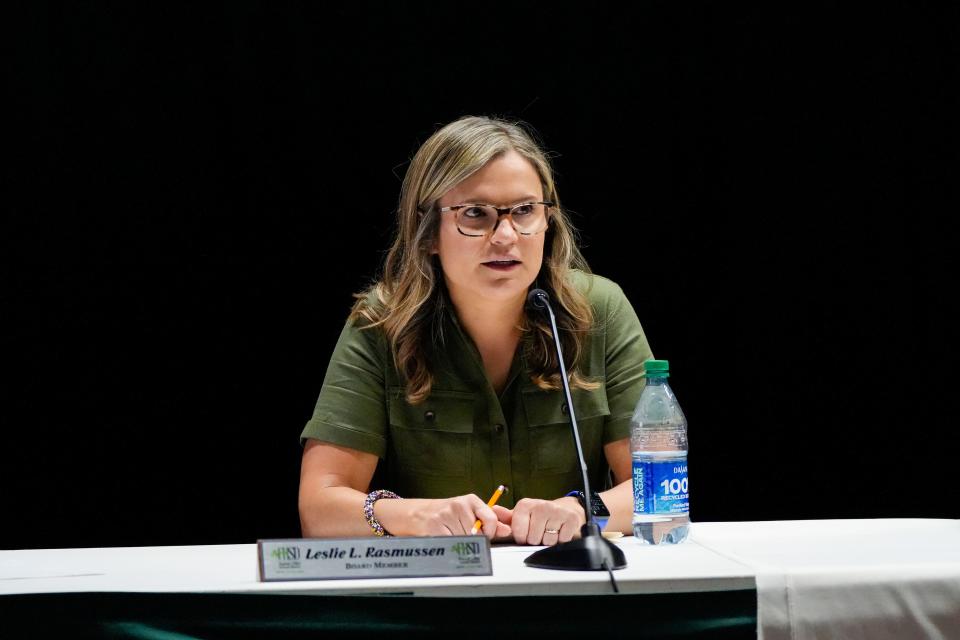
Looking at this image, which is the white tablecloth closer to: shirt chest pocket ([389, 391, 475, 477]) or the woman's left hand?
the woman's left hand

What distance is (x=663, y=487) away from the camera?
1.44m

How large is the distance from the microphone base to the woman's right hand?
204 mm

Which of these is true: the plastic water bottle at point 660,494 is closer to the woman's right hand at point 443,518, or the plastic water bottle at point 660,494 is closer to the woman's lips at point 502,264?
the woman's right hand at point 443,518

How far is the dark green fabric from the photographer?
3.48ft

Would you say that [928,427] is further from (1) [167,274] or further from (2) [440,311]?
(1) [167,274]

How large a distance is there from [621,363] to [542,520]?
59 cm

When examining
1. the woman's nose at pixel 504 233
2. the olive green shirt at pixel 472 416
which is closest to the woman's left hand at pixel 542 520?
the olive green shirt at pixel 472 416

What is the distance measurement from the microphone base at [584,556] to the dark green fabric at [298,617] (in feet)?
0.23

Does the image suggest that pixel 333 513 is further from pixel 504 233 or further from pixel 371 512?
pixel 504 233

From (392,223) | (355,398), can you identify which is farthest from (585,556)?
(392,223)

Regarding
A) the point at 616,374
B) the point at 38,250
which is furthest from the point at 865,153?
the point at 38,250

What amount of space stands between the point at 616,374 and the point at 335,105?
0.99 metres

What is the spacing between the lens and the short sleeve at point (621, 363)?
76.4 inches

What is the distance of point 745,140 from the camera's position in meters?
2.50
